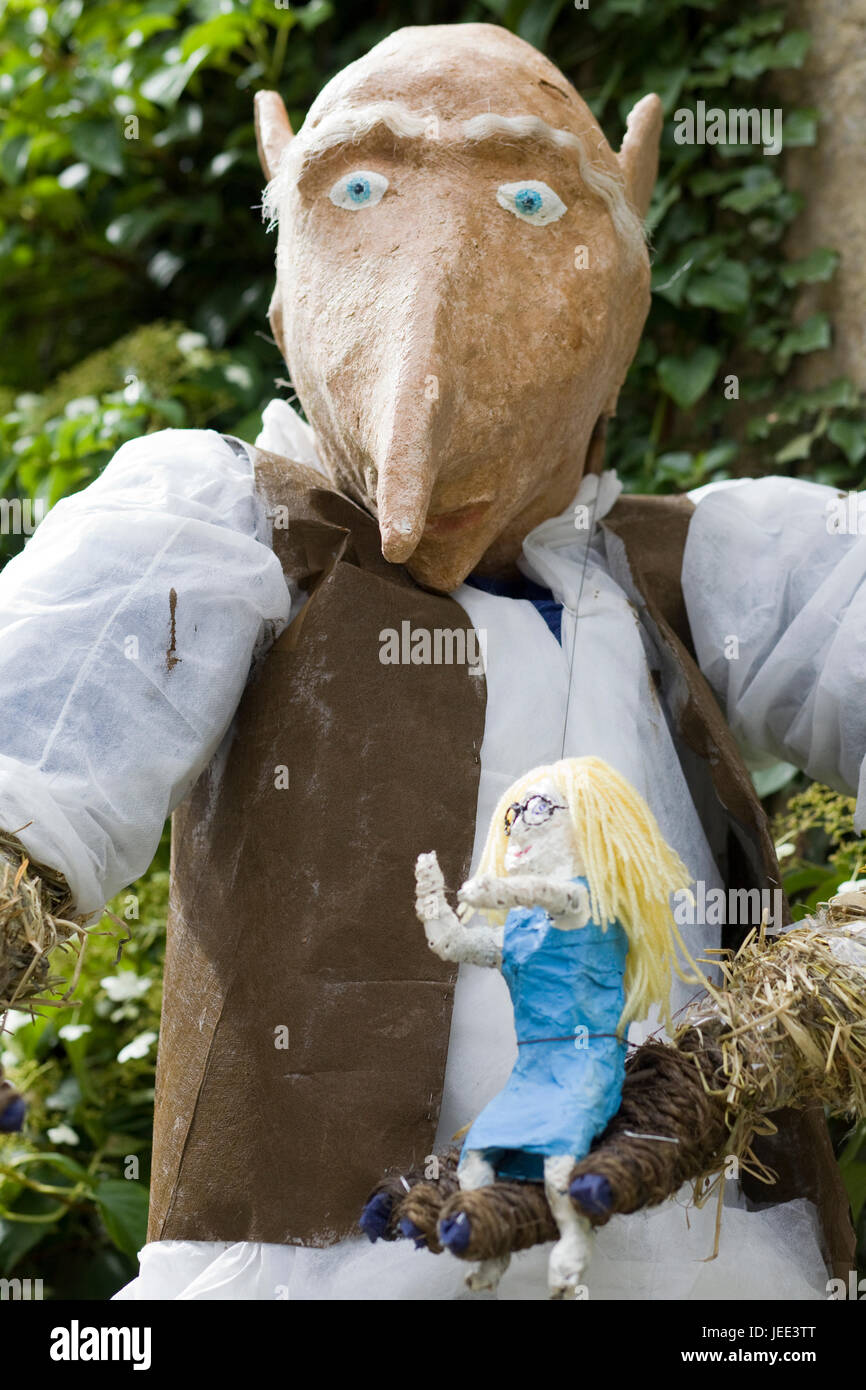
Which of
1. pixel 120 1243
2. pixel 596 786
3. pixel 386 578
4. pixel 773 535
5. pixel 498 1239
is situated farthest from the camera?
pixel 120 1243

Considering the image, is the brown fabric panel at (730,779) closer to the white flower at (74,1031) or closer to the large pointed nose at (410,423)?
the large pointed nose at (410,423)

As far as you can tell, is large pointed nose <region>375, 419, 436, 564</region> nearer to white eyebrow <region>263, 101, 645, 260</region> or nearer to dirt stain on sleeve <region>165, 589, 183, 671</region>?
dirt stain on sleeve <region>165, 589, 183, 671</region>

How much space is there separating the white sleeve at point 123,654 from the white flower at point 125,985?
2.50 ft

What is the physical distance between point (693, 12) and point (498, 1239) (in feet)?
7.21

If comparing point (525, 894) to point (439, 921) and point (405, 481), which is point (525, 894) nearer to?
point (439, 921)

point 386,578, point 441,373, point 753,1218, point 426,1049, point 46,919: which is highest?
point 441,373

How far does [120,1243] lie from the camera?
6.11ft

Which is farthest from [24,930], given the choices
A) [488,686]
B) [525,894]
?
[488,686]

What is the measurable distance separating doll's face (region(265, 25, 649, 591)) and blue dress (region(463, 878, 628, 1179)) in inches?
17.2

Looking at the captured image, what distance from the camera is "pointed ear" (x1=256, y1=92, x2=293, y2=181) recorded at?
1735 millimetres

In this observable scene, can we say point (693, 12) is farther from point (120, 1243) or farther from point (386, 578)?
point (120, 1243)

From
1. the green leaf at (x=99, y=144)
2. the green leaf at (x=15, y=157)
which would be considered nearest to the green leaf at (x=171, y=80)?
the green leaf at (x=99, y=144)

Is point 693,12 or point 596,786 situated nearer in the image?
point 596,786
